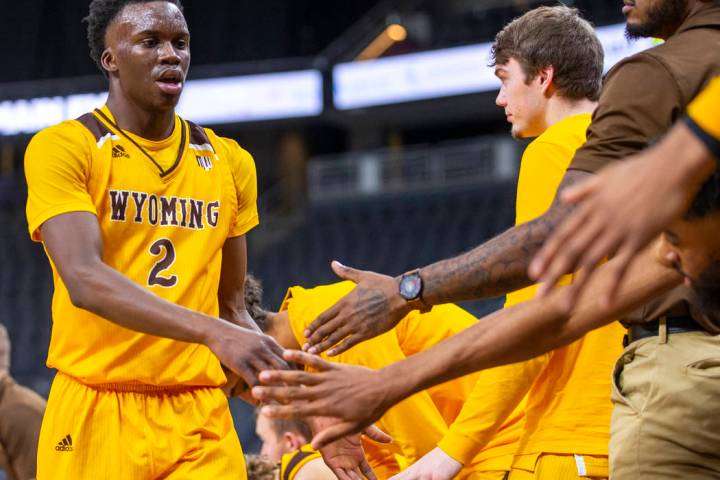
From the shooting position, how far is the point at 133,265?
3.33 metres

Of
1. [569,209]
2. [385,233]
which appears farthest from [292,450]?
[385,233]

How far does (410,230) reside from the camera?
54.6ft

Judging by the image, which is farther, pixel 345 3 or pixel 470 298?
pixel 345 3

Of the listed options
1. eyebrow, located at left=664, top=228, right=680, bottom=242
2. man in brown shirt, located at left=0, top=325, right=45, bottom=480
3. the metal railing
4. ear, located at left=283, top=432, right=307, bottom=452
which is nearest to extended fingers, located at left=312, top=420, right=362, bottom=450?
eyebrow, located at left=664, top=228, right=680, bottom=242

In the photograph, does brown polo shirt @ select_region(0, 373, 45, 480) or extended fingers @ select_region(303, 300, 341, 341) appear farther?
brown polo shirt @ select_region(0, 373, 45, 480)

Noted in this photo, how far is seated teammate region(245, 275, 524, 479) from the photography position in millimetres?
3758

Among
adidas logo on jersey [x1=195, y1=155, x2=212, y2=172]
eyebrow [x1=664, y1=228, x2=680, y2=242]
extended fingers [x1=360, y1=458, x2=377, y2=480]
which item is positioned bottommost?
extended fingers [x1=360, y1=458, x2=377, y2=480]

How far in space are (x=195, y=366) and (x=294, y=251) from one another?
46.2 feet

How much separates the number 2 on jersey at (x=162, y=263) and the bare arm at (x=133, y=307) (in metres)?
0.25

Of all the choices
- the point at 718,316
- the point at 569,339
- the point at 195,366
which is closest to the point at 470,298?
the point at 569,339

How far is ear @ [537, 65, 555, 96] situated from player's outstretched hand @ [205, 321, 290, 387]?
132cm

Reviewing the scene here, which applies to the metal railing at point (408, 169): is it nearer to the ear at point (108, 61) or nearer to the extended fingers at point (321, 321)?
the ear at point (108, 61)

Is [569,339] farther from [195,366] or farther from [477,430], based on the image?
[195,366]

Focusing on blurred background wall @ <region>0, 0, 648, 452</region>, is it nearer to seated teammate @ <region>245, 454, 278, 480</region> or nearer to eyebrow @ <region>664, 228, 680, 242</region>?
seated teammate @ <region>245, 454, 278, 480</region>
